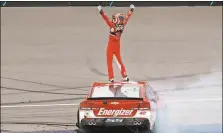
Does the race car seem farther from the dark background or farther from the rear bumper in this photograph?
the dark background

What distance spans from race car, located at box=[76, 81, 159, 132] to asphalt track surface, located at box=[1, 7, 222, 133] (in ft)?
3.58

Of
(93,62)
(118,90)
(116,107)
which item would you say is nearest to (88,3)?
(93,62)

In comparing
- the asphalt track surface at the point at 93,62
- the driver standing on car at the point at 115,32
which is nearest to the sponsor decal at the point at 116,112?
the asphalt track surface at the point at 93,62

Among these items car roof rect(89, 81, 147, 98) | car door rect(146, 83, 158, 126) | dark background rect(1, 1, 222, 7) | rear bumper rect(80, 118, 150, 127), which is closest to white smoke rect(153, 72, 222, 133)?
car door rect(146, 83, 158, 126)

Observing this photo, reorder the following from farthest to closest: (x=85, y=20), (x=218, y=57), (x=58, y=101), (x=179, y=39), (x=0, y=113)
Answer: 1. (x=85, y=20)
2. (x=179, y=39)
3. (x=218, y=57)
4. (x=58, y=101)
5. (x=0, y=113)

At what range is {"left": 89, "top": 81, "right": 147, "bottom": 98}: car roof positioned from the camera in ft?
40.1

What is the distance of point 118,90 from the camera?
40.8ft

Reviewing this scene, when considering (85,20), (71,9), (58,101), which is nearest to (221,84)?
(58,101)

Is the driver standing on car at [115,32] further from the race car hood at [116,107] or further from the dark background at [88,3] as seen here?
the dark background at [88,3]

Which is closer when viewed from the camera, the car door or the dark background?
the car door

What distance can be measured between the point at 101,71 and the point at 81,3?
30.5 ft

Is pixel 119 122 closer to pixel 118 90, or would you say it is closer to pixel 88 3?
pixel 118 90

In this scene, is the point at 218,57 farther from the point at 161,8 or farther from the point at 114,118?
the point at 114,118

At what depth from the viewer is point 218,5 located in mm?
28484
